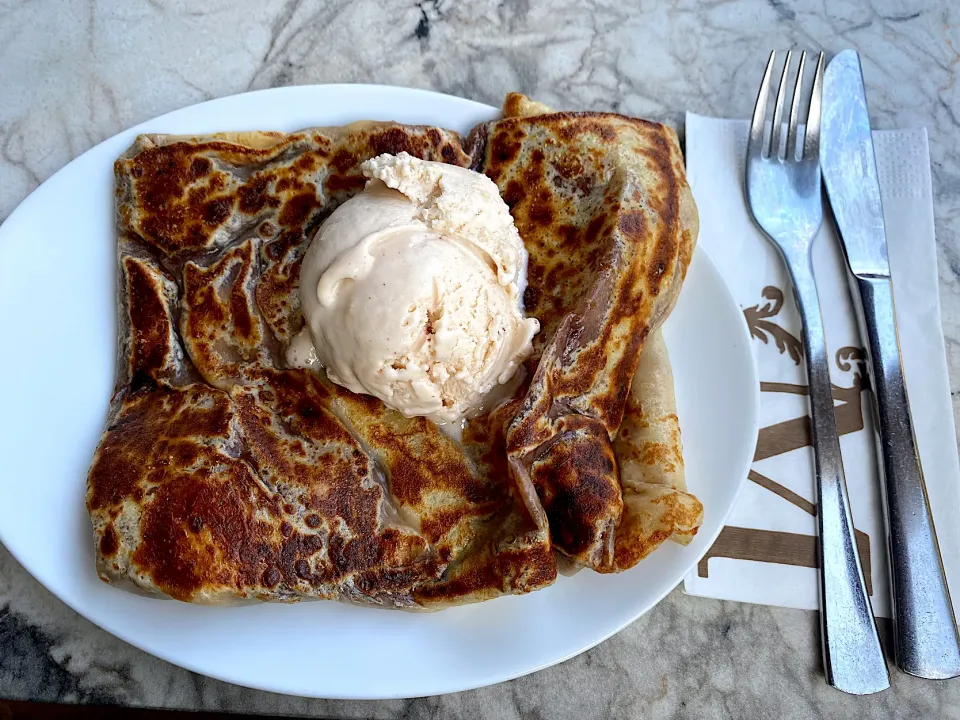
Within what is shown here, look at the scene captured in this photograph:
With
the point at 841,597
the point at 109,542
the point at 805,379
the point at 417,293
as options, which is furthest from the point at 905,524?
the point at 109,542

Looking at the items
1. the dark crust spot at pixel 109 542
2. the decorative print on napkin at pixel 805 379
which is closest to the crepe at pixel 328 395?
the dark crust spot at pixel 109 542

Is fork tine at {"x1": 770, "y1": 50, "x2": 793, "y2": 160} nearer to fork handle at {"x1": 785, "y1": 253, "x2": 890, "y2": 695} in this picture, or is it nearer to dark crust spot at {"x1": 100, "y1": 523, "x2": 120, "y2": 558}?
fork handle at {"x1": 785, "y1": 253, "x2": 890, "y2": 695}

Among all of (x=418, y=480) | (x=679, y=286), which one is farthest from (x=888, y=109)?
(x=418, y=480)

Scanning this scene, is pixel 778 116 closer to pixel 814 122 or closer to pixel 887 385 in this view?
pixel 814 122

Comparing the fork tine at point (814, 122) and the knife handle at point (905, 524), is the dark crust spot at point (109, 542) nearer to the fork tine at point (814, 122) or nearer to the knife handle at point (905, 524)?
the knife handle at point (905, 524)

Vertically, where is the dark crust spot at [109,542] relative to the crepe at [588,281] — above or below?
below

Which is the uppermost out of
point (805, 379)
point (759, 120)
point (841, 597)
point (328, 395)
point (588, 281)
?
point (759, 120)

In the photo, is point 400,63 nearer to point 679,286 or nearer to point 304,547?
point 679,286
